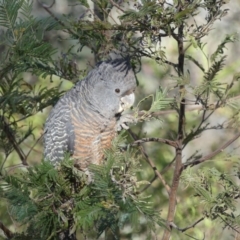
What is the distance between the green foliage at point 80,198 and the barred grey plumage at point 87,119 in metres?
0.36

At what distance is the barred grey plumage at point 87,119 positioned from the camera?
86.4 inches

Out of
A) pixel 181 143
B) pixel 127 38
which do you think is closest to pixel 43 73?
pixel 127 38

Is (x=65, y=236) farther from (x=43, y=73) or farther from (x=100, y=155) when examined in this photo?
(x=43, y=73)

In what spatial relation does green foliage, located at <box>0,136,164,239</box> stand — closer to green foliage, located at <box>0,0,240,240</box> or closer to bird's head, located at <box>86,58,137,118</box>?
green foliage, located at <box>0,0,240,240</box>

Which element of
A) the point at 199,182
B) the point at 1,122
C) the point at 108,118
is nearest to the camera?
the point at 199,182

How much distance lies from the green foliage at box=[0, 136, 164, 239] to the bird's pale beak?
1.07 ft

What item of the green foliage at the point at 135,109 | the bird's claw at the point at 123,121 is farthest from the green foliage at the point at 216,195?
the bird's claw at the point at 123,121

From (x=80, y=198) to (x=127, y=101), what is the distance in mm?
496

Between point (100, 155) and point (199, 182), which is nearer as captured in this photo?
point (199, 182)

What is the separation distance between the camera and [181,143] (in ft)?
6.82

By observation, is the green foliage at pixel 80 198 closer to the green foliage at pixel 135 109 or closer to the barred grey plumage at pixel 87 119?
the green foliage at pixel 135 109

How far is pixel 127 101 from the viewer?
7.14ft

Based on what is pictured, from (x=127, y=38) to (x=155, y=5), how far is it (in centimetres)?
23

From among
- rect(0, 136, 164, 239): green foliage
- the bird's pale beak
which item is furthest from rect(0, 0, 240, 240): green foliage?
the bird's pale beak
